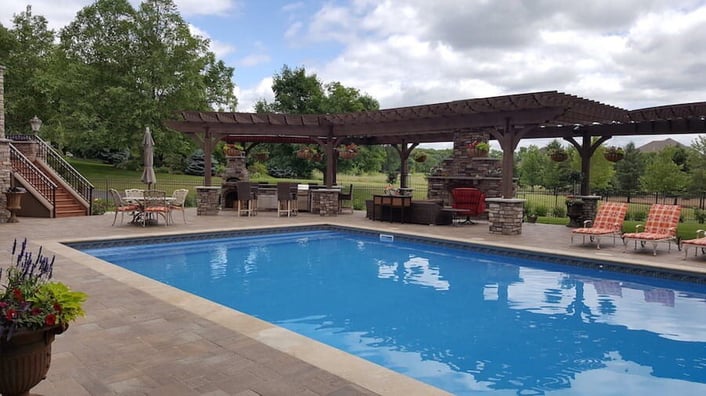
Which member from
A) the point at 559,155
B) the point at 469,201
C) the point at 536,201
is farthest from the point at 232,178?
the point at 536,201

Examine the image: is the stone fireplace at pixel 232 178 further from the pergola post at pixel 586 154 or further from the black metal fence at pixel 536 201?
the pergola post at pixel 586 154

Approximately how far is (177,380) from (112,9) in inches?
1091

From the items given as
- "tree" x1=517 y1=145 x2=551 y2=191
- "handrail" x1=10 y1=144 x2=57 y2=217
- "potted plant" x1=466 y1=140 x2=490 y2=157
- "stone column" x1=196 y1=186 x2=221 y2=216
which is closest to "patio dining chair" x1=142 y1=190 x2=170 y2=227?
"stone column" x1=196 y1=186 x2=221 y2=216

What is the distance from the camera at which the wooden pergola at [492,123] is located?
1041cm

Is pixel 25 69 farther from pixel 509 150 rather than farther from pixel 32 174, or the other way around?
pixel 509 150

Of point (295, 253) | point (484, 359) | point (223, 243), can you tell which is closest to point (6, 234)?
point (223, 243)

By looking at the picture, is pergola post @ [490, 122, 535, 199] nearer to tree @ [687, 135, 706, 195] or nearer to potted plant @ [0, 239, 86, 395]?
potted plant @ [0, 239, 86, 395]

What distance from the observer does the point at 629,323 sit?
222 inches

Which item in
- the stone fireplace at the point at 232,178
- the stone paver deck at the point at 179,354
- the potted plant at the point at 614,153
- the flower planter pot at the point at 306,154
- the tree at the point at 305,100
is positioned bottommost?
the stone paver deck at the point at 179,354

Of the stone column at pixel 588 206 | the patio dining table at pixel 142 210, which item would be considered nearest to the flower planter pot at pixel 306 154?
the patio dining table at pixel 142 210

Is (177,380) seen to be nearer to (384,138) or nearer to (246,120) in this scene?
(246,120)

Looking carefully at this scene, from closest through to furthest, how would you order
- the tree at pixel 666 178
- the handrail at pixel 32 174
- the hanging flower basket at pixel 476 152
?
1. the hanging flower basket at pixel 476 152
2. the handrail at pixel 32 174
3. the tree at pixel 666 178

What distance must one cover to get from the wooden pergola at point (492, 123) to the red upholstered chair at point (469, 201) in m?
1.77

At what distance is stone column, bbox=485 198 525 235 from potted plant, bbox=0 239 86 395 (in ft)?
32.0
